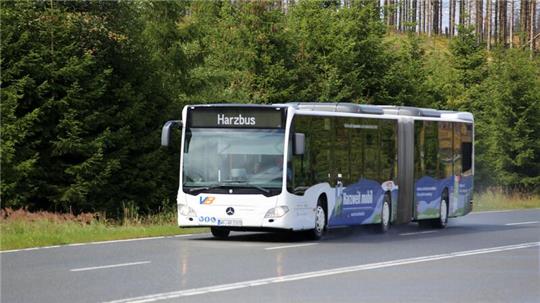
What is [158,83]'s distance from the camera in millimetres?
37156

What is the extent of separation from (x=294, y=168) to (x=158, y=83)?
15.9 meters

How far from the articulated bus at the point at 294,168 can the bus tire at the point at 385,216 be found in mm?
27

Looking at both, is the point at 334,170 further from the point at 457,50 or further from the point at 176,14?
the point at 457,50

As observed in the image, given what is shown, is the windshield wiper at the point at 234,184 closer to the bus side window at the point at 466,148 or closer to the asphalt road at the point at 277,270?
the asphalt road at the point at 277,270

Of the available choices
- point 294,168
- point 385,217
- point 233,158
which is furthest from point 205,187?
point 385,217

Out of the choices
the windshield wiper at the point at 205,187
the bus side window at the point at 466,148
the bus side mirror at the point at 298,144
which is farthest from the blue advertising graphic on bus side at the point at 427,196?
the windshield wiper at the point at 205,187

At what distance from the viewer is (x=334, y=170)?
24000mm

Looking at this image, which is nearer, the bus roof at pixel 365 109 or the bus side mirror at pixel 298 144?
the bus side mirror at pixel 298 144

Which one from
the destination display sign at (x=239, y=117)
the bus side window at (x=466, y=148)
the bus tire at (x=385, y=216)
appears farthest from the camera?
the bus side window at (x=466, y=148)

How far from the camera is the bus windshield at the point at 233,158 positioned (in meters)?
21.7

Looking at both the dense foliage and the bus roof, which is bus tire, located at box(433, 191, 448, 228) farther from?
the dense foliage

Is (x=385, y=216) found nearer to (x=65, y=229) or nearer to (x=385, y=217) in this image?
(x=385, y=217)

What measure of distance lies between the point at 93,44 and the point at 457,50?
3383 centimetres

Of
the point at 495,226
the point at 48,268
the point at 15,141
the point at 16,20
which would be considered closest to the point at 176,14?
the point at 16,20
